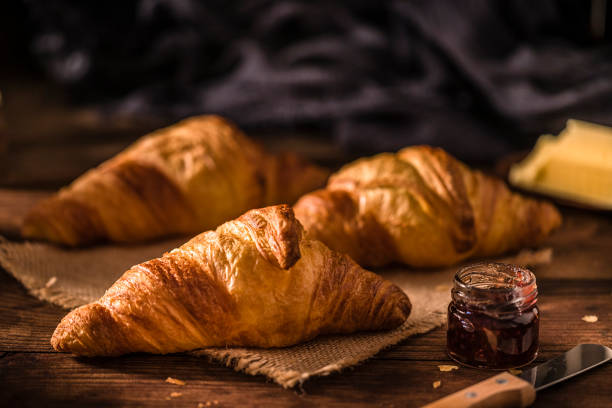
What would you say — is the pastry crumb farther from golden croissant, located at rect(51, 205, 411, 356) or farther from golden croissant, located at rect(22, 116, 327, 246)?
golden croissant, located at rect(22, 116, 327, 246)

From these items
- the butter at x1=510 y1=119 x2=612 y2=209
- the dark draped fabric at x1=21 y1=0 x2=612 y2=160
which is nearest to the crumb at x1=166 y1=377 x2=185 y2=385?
the butter at x1=510 y1=119 x2=612 y2=209

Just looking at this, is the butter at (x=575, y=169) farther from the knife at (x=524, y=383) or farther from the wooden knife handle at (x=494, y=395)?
the wooden knife handle at (x=494, y=395)

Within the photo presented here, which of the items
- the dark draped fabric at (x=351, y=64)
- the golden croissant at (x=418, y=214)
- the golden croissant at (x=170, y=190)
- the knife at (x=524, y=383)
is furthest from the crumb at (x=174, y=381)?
the dark draped fabric at (x=351, y=64)

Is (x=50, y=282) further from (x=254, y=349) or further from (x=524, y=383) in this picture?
(x=524, y=383)

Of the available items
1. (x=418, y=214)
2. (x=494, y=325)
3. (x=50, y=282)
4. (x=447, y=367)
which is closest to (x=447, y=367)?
(x=447, y=367)

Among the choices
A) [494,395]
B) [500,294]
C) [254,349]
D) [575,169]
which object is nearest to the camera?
[494,395]

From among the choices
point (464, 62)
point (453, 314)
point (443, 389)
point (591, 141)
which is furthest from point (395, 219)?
point (464, 62)
